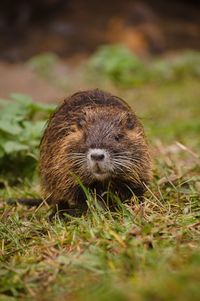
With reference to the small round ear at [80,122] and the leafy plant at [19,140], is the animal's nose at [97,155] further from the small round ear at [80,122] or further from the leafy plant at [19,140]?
the leafy plant at [19,140]

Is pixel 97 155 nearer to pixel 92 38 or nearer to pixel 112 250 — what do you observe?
pixel 112 250

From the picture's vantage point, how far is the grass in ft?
8.49

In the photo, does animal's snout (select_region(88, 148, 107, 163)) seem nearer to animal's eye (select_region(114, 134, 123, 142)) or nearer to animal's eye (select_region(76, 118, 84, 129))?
animal's eye (select_region(114, 134, 123, 142))

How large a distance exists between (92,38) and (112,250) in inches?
539

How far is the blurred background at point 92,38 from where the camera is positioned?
1337 centimetres

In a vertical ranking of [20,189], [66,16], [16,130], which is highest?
[66,16]

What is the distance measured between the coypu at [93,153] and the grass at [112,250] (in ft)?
0.58

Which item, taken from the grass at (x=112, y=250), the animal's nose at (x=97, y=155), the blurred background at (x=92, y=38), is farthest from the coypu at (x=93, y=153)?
the blurred background at (x=92, y=38)

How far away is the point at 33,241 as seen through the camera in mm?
3771

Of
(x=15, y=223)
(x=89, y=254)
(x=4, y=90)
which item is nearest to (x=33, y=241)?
(x=15, y=223)

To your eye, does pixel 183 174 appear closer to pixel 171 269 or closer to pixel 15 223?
pixel 15 223

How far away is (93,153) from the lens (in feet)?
12.7

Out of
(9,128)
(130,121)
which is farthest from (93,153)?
(9,128)

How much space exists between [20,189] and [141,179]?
1417 millimetres
